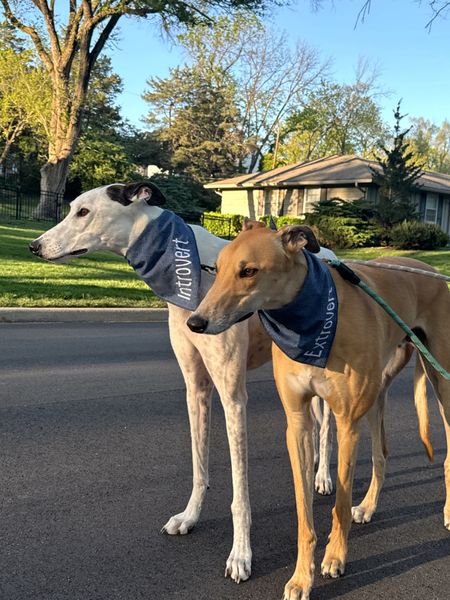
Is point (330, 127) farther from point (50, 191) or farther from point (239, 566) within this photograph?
point (239, 566)

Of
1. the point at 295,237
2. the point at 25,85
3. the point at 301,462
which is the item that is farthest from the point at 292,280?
the point at 25,85

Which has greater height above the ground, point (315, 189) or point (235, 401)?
point (315, 189)

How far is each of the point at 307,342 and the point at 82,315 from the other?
28.6ft

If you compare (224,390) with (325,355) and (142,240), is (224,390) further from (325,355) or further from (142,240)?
(142,240)

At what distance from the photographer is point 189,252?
3020 mm

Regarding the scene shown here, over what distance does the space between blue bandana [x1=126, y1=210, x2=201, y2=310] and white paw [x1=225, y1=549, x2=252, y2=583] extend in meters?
1.33

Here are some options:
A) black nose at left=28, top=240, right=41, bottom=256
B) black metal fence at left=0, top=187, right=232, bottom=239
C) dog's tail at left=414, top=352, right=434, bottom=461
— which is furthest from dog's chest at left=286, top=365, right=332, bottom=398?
black metal fence at left=0, top=187, right=232, bottom=239

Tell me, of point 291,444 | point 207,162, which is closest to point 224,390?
point 291,444

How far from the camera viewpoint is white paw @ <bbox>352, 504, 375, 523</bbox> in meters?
3.61

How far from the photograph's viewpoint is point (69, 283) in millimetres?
13195

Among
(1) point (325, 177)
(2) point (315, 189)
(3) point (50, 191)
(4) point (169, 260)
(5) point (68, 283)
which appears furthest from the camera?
(2) point (315, 189)

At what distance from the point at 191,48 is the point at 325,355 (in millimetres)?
55015

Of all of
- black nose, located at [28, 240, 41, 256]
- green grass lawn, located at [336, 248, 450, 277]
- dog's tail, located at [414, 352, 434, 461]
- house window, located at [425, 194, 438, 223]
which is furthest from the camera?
house window, located at [425, 194, 438, 223]

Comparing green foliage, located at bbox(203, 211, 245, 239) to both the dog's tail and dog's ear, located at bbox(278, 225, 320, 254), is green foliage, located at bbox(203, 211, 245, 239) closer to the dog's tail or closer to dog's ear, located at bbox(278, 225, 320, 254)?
the dog's tail
